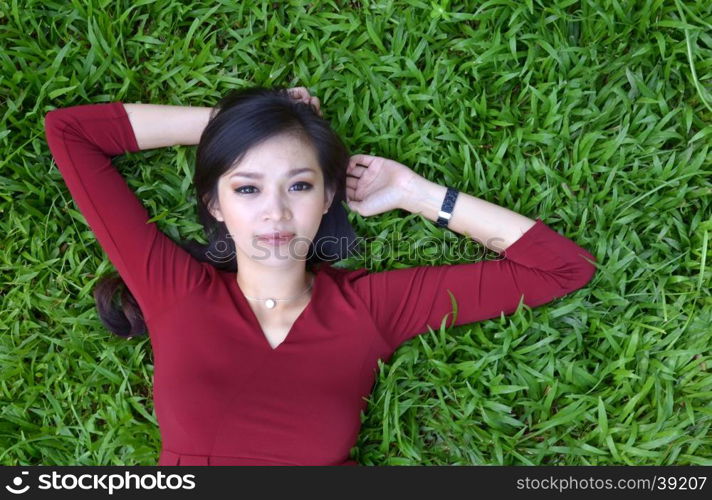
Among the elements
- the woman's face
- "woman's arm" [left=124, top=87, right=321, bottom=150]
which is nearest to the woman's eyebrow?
the woman's face

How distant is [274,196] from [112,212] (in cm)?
74

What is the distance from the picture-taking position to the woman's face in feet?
7.92

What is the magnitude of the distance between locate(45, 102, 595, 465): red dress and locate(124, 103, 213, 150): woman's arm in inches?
2.1

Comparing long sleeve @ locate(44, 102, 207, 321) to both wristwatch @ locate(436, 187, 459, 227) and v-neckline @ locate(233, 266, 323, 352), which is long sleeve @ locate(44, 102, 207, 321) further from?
wristwatch @ locate(436, 187, 459, 227)

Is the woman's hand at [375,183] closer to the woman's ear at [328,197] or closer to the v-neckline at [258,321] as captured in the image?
the woman's ear at [328,197]

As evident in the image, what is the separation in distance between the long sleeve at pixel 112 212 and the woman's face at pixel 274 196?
388 millimetres

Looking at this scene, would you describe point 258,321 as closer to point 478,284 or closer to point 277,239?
point 277,239

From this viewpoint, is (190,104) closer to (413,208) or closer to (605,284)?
(413,208)

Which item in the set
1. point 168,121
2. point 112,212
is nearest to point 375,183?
point 168,121

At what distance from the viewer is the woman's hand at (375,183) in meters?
2.89

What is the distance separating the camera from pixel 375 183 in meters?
2.91

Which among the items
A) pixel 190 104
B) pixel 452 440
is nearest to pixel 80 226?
pixel 190 104

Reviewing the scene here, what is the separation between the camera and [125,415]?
9.53 ft
